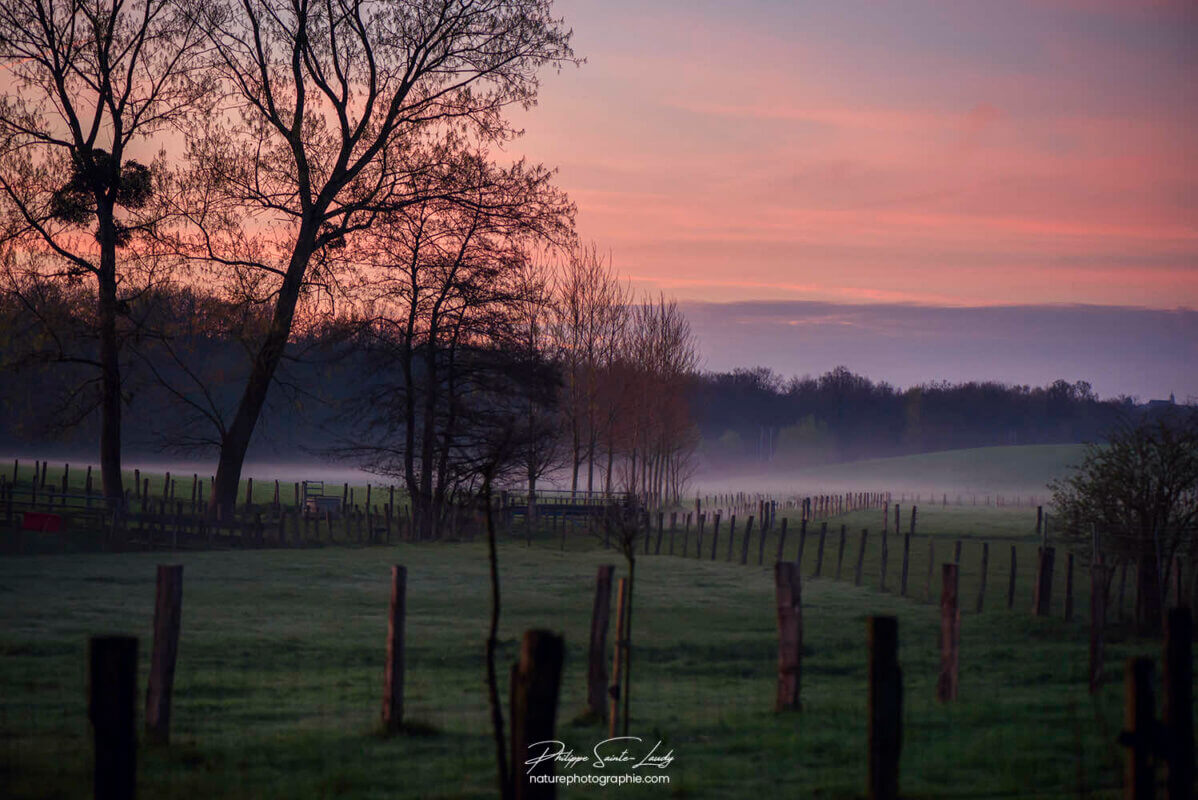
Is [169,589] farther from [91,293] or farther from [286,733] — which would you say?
[91,293]

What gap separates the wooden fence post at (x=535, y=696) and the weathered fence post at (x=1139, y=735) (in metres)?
2.57

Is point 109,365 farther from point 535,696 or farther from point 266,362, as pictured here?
point 535,696

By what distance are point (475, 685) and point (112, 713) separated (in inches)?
348

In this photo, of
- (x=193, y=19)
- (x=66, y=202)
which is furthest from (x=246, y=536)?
(x=193, y=19)

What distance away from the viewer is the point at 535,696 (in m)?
4.09

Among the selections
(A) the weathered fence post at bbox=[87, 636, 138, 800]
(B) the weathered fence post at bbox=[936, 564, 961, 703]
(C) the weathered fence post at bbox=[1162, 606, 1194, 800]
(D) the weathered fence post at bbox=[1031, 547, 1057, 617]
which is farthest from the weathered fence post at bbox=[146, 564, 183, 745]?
(D) the weathered fence post at bbox=[1031, 547, 1057, 617]

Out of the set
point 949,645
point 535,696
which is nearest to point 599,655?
point 949,645

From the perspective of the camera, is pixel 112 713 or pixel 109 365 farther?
pixel 109 365

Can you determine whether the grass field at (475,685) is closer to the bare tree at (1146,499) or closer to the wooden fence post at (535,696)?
the bare tree at (1146,499)

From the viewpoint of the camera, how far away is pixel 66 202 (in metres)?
32.2

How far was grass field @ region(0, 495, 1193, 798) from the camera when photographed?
8008mm

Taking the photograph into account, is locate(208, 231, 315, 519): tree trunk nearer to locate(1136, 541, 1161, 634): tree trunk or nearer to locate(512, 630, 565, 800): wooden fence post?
locate(1136, 541, 1161, 634): tree trunk

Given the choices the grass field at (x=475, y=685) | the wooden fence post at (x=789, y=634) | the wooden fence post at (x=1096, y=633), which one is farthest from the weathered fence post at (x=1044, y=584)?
the wooden fence post at (x=789, y=634)

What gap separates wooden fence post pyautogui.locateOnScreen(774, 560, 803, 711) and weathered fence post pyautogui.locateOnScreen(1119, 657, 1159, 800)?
5480 mm
